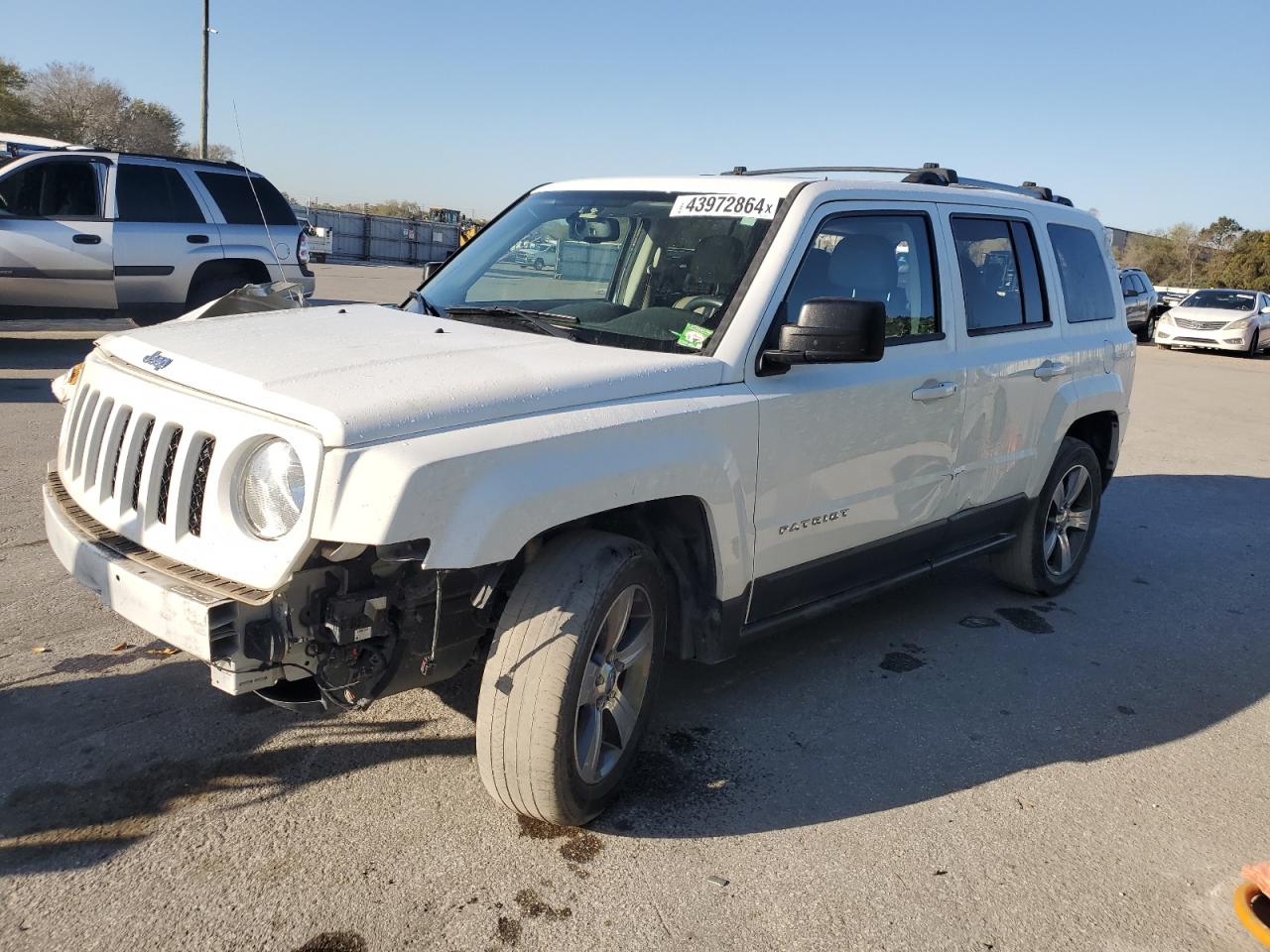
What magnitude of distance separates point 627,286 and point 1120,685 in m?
2.72

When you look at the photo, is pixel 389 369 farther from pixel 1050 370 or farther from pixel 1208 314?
pixel 1208 314

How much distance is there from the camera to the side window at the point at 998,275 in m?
4.46

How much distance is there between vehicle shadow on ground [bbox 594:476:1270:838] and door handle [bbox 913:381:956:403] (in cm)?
118

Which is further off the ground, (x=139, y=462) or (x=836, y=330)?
(x=836, y=330)

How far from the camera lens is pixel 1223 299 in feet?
78.7

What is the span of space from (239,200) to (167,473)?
→ 9238mm

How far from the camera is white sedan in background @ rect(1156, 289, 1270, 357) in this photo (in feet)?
75.0

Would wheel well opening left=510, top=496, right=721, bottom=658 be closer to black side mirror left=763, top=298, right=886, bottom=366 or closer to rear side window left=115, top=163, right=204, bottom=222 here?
black side mirror left=763, top=298, right=886, bottom=366

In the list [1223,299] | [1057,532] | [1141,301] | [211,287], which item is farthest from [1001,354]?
[1223,299]

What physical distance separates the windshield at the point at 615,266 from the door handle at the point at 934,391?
3.09ft

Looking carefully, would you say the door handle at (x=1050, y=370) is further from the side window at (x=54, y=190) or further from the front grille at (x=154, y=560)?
the side window at (x=54, y=190)

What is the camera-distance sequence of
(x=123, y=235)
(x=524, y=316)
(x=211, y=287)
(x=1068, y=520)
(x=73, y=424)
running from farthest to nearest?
(x=211, y=287)
(x=123, y=235)
(x=1068, y=520)
(x=524, y=316)
(x=73, y=424)

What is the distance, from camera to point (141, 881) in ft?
8.84

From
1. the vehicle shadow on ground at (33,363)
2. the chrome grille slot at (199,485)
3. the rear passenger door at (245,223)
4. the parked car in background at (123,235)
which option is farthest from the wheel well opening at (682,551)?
the rear passenger door at (245,223)
